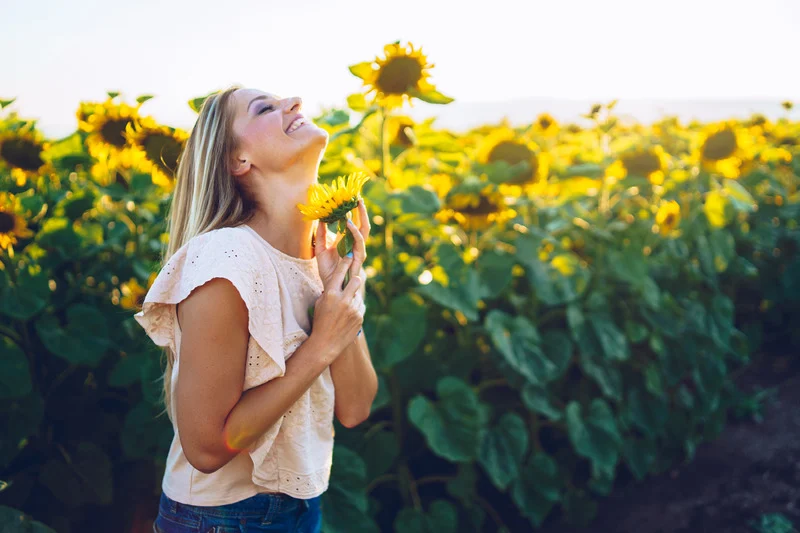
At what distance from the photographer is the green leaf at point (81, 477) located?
243cm

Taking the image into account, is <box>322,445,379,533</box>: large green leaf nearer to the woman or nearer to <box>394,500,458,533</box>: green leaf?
<box>394,500,458,533</box>: green leaf

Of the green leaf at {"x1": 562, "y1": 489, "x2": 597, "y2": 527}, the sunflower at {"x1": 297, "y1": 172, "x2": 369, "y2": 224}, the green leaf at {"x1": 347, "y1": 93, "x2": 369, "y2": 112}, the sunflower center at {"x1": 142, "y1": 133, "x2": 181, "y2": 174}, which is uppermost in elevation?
the green leaf at {"x1": 347, "y1": 93, "x2": 369, "y2": 112}

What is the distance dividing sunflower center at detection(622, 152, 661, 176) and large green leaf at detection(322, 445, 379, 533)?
2010 mm

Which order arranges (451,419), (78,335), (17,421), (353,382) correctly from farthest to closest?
(451,419)
(78,335)
(17,421)
(353,382)

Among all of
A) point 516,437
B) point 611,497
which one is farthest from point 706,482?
point 516,437

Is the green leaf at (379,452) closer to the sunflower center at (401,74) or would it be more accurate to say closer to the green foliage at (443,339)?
the green foliage at (443,339)

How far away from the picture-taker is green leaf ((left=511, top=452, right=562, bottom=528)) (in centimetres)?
299

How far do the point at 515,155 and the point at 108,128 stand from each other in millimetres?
1667

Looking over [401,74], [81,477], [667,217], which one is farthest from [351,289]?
[667,217]

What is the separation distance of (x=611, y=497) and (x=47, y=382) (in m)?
2.54

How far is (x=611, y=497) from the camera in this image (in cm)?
350

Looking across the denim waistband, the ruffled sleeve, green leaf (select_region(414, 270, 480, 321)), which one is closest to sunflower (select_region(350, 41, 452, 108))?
green leaf (select_region(414, 270, 480, 321))

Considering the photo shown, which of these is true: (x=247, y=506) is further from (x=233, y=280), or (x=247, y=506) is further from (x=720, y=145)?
(x=720, y=145)

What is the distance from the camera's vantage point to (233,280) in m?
1.37
